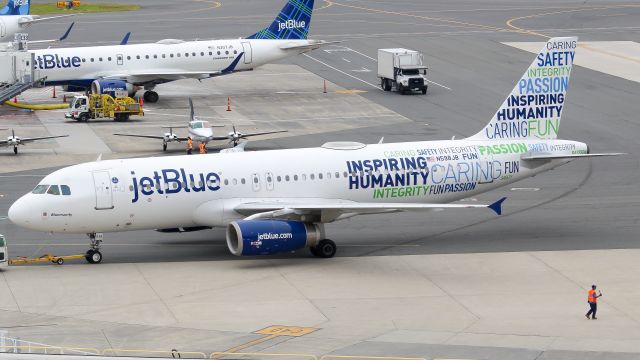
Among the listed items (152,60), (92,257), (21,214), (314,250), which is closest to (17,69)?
(152,60)

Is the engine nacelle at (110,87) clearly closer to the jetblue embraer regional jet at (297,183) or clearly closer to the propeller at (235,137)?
the propeller at (235,137)

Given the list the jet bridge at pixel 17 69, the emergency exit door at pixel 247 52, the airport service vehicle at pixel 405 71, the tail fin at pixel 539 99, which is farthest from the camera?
the emergency exit door at pixel 247 52

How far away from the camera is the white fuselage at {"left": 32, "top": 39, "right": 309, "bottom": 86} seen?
294 ft

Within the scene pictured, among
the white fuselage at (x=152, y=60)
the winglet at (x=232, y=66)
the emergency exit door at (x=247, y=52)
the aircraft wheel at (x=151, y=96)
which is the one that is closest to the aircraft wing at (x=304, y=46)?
the white fuselage at (x=152, y=60)

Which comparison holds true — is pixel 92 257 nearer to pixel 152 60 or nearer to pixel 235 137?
pixel 235 137

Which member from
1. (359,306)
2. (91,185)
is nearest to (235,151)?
(91,185)

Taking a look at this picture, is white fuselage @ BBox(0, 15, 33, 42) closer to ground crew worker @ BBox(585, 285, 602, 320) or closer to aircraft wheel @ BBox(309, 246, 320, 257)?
aircraft wheel @ BBox(309, 246, 320, 257)

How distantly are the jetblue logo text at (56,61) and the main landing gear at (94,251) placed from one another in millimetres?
42308

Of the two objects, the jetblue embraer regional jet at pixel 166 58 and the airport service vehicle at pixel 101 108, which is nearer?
the airport service vehicle at pixel 101 108

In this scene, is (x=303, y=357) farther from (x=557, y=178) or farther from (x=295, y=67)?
(x=295, y=67)

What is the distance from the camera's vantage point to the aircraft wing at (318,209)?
47.4 metres

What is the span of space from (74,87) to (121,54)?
4184 mm

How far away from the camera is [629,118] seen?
81.6 m

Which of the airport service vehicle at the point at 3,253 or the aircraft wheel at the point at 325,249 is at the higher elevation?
the airport service vehicle at the point at 3,253
